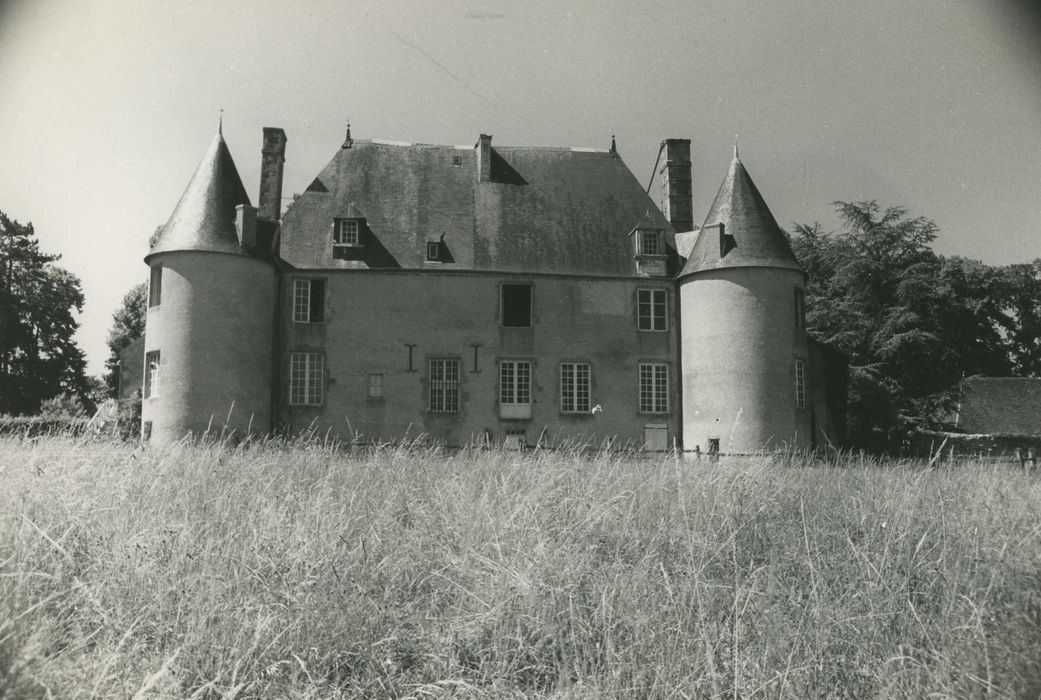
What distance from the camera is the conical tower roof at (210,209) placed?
84.5 ft

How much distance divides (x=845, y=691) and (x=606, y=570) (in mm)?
1848

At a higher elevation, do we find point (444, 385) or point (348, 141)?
point (348, 141)

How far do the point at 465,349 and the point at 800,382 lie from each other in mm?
10544

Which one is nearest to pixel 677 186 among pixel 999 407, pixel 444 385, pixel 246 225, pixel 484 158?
pixel 484 158

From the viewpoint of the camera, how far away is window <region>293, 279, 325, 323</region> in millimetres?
27547

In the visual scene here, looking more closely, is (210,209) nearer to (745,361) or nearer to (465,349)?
(465,349)

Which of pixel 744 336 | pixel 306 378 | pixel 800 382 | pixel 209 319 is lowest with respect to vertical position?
pixel 800 382

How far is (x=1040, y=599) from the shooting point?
15.9 feet

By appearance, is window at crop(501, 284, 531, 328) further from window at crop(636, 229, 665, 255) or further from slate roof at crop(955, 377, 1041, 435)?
slate roof at crop(955, 377, 1041, 435)

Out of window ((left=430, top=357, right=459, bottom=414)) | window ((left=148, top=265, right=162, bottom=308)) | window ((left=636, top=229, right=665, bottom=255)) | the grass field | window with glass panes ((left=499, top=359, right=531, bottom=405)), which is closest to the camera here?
the grass field

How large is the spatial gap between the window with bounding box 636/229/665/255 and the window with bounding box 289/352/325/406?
10940 millimetres

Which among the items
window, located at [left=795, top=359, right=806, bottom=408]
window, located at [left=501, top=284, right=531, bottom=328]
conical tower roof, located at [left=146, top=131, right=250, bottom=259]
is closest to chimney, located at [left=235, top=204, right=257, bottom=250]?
conical tower roof, located at [left=146, top=131, right=250, bottom=259]

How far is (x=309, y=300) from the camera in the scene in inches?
1090

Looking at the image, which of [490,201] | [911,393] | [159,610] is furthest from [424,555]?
[911,393]
